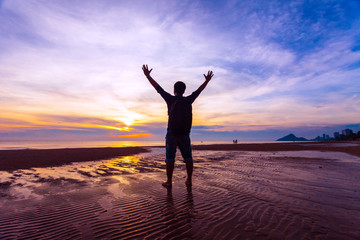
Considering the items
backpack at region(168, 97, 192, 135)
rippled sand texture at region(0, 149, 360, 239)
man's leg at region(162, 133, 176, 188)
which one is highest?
backpack at region(168, 97, 192, 135)

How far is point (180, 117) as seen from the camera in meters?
5.43

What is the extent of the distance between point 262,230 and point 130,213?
7.53ft

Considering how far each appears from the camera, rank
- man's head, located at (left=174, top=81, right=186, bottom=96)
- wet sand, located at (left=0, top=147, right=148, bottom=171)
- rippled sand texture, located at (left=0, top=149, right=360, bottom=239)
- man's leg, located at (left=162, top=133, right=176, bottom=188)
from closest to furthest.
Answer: rippled sand texture, located at (left=0, top=149, right=360, bottom=239), man's leg, located at (left=162, top=133, right=176, bottom=188), man's head, located at (left=174, top=81, right=186, bottom=96), wet sand, located at (left=0, top=147, right=148, bottom=171)

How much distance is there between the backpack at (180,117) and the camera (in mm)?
5426

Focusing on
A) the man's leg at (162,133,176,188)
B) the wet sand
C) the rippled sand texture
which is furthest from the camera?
the wet sand

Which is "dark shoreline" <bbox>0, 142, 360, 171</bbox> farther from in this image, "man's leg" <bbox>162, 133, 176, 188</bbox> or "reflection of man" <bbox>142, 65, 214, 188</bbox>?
"reflection of man" <bbox>142, 65, 214, 188</bbox>

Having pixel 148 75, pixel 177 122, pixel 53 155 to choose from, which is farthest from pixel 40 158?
pixel 177 122

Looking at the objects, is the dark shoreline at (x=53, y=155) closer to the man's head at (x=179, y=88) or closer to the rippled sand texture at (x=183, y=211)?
the rippled sand texture at (x=183, y=211)

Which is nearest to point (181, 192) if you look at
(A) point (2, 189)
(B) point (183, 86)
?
(B) point (183, 86)

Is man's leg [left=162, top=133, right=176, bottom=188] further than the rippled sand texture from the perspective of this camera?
Yes

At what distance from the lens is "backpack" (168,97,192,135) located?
5426 mm

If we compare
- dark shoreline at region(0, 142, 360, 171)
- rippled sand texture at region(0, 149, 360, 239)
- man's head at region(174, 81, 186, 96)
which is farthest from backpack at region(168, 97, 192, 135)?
dark shoreline at region(0, 142, 360, 171)

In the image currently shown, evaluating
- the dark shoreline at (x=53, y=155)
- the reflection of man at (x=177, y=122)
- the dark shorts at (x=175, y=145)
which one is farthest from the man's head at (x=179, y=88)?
the dark shoreline at (x=53, y=155)

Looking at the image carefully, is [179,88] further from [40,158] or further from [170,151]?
[40,158]
